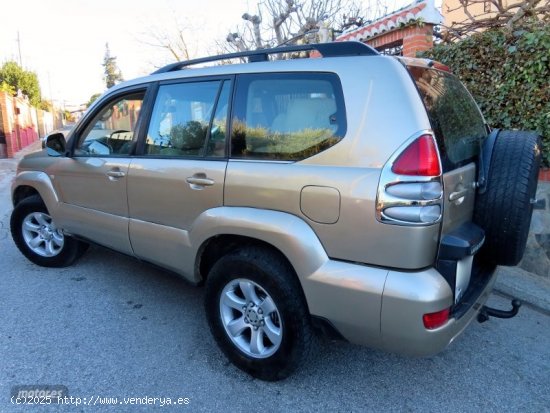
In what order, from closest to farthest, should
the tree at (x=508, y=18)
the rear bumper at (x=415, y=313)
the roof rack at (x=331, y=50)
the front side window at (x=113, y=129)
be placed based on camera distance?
the rear bumper at (x=415, y=313)
the roof rack at (x=331, y=50)
the front side window at (x=113, y=129)
the tree at (x=508, y=18)

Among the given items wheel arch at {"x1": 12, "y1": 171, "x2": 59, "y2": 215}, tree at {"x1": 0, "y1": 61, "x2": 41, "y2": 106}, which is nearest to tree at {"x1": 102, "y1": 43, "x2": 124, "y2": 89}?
tree at {"x1": 0, "y1": 61, "x2": 41, "y2": 106}

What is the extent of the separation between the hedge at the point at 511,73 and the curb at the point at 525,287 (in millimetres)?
1106

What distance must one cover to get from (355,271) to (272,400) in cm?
95

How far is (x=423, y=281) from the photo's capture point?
1928 millimetres

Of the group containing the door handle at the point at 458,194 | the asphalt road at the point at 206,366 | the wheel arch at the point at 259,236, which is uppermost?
the door handle at the point at 458,194

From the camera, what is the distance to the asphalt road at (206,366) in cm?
241

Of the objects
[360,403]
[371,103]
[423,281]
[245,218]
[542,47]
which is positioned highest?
[542,47]

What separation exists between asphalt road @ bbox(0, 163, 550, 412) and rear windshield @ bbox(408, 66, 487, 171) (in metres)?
1.30

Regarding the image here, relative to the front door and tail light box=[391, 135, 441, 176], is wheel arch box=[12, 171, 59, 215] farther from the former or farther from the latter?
tail light box=[391, 135, 441, 176]

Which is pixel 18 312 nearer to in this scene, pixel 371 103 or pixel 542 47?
pixel 371 103

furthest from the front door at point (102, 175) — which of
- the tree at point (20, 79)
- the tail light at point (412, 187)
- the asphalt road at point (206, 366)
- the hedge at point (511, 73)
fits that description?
the tree at point (20, 79)

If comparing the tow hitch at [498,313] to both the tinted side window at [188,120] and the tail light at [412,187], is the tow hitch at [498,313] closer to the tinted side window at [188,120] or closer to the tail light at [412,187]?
the tail light at [412,187]

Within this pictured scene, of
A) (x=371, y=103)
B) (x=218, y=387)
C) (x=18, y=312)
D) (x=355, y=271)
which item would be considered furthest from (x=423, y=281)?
(x=18, y=312)

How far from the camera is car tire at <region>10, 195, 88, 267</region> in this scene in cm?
426
